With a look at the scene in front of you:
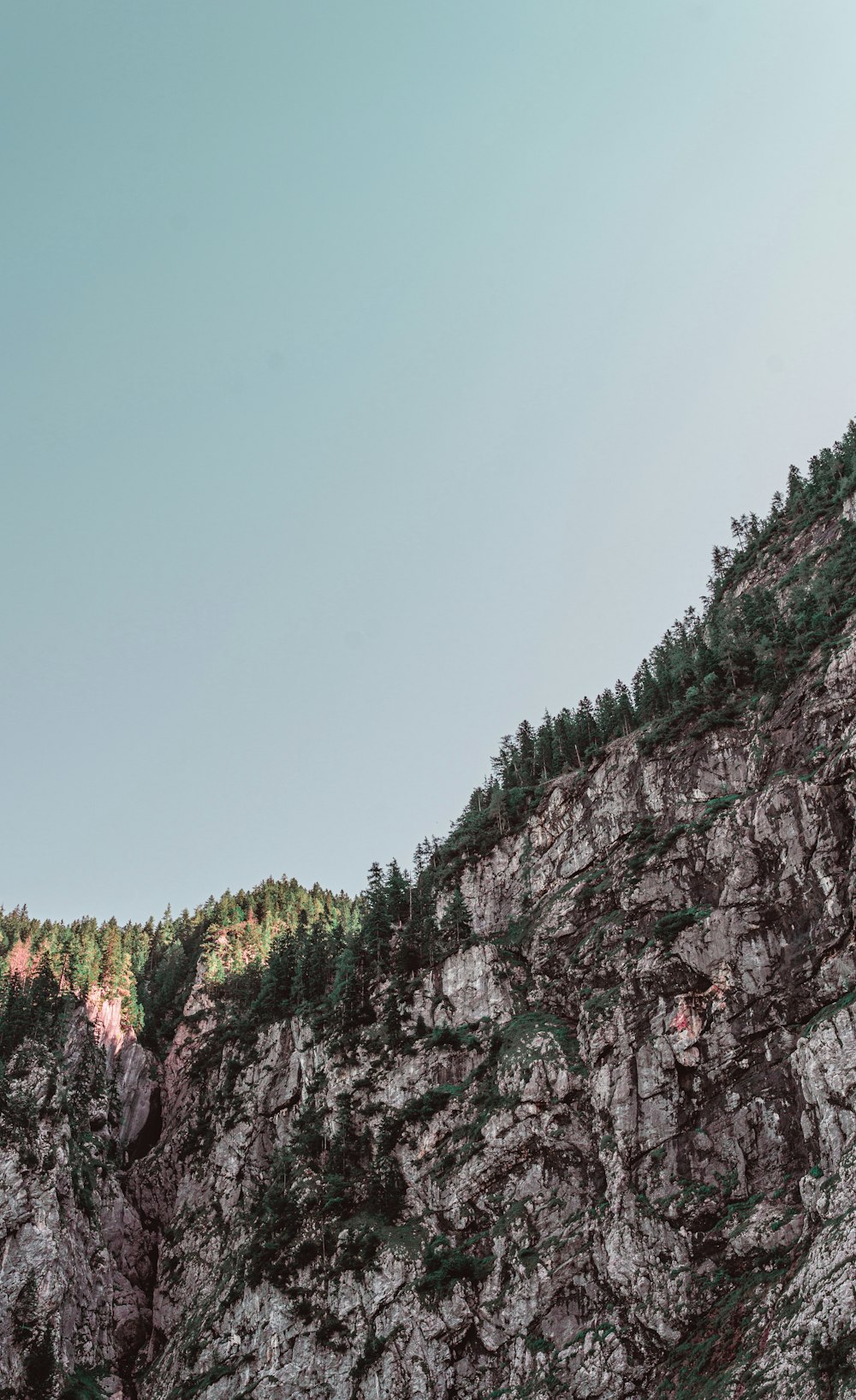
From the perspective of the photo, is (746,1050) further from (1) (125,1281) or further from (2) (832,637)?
(1) (125,1281)

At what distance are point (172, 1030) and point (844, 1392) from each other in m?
91.2

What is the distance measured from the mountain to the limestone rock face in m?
0.24

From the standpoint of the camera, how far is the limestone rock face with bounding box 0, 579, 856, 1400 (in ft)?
182

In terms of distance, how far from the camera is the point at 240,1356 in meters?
72.4

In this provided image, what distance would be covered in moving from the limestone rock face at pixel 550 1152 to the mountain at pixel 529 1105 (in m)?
0.24

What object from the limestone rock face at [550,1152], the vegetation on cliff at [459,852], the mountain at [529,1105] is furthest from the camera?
the vegetation on cliff at [459,852]

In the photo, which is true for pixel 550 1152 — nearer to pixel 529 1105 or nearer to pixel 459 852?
pixel 529 1105

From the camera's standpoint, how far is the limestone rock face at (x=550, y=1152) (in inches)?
2183

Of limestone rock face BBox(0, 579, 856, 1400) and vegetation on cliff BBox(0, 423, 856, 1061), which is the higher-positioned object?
vegetation on cliff BBox(0, 423, 856, 1061)

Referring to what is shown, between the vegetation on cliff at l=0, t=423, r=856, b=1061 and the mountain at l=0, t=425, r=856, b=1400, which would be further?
the vegetation on cliff at l=0, t=423, r=856, b=1061

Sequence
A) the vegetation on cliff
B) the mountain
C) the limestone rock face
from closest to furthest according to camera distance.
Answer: the limestone rock face < the mountain < the vegetation on cliff

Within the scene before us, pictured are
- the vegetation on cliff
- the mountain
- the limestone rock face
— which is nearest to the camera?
the limestone rock face

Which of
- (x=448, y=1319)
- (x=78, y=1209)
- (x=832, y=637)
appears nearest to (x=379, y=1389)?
(x=448, y=1319)

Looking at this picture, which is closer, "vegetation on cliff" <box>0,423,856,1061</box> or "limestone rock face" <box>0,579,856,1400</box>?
"limestone rock face" <box>0,579,856,1400</box>
